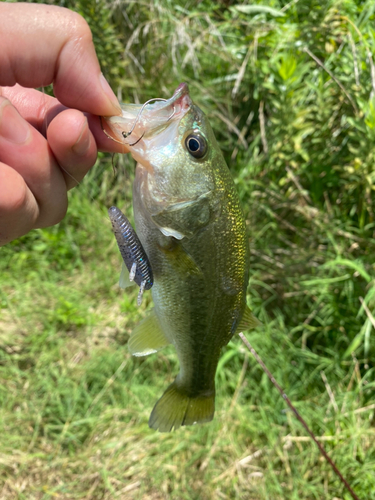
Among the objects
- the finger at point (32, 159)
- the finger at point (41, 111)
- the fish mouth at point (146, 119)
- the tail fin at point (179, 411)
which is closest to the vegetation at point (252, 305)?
the tail fin at point (179, 411)

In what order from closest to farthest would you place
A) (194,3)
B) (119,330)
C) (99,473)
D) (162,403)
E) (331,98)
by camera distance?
(162,403) → (99,473) → (331,98) → (119,330) → (194,3)

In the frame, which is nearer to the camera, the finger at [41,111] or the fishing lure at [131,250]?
the fishing lure at [131,250]

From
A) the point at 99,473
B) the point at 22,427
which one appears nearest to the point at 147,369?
the point at 99,473

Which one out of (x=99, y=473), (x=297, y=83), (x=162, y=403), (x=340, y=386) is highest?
(x=297, y=83)

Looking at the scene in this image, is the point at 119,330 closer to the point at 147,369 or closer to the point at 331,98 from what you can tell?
the point at 147,369

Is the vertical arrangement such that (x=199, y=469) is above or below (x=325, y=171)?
below

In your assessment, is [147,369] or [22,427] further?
[147,369]

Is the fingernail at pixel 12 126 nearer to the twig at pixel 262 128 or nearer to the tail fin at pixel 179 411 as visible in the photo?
the tail fin at pixel 179 411
